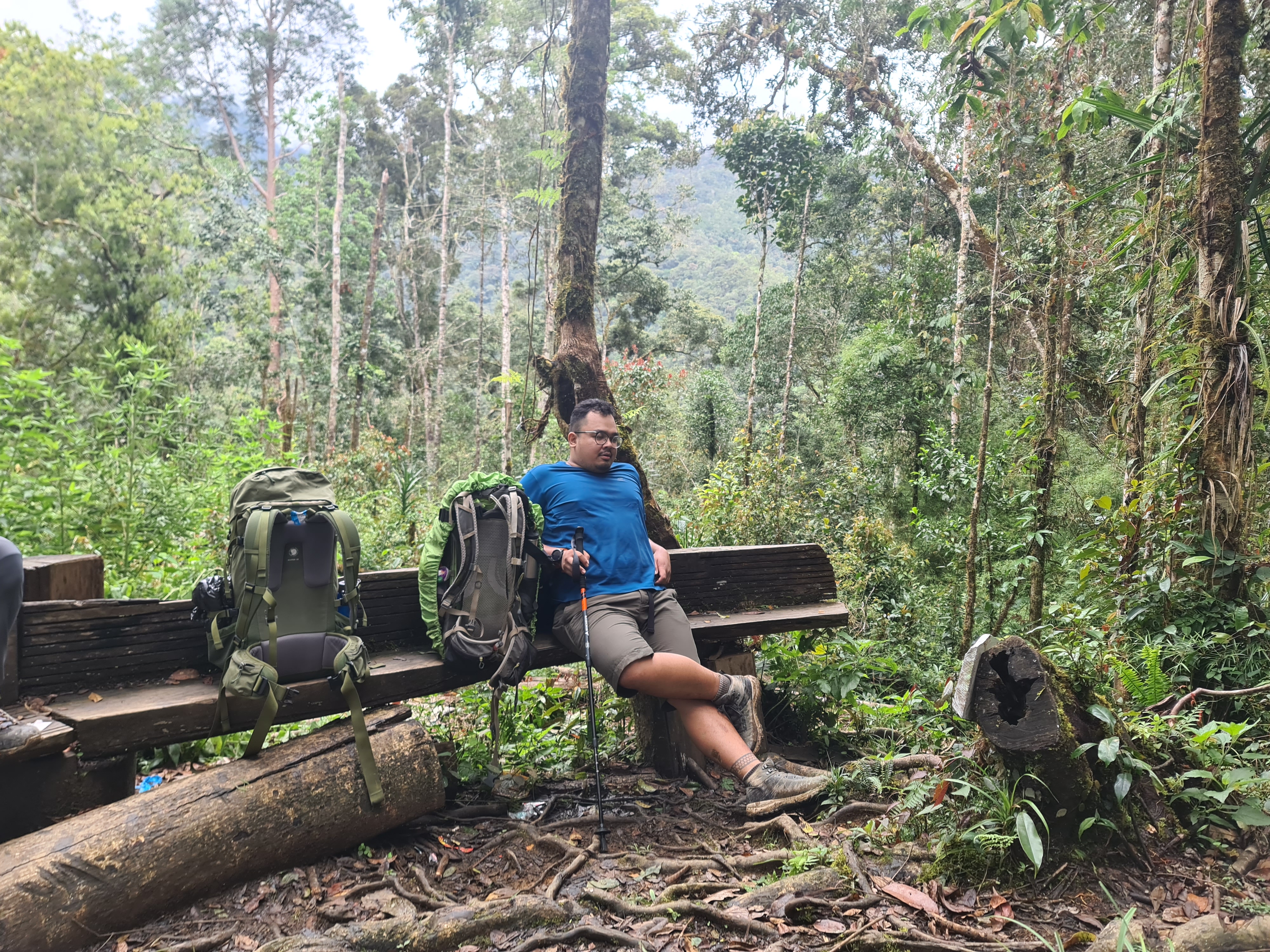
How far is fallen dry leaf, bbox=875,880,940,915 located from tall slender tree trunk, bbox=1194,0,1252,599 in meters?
2.38

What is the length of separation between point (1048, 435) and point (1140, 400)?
7.35ft

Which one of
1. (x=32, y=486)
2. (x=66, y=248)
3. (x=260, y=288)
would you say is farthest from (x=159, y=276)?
(x=32, y=486)

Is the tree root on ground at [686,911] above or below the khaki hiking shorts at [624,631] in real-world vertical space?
below

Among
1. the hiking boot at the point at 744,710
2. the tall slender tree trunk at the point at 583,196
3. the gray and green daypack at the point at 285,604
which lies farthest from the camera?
the tall slender tree trunk at the point at 583,196

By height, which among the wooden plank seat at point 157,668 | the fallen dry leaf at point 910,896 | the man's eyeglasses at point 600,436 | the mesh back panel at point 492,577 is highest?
the man's eyeglasses at point 600,436

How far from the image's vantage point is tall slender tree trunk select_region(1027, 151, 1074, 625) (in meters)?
6.05

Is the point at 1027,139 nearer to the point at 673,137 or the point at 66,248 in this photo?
the point at 66,248

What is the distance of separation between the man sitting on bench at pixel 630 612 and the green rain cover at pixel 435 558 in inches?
19.4

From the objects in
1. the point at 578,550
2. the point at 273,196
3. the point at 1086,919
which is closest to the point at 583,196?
the point at 578,550

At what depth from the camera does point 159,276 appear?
15.6m

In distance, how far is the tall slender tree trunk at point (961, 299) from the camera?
10602mm

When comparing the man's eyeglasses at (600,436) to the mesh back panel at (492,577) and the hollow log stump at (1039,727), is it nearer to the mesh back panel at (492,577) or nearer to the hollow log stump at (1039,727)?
the mesh back panel at (492,577)

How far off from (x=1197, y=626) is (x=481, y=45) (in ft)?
81.2

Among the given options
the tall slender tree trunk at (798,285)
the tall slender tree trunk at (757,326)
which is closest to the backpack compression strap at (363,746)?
the tall slender tree trunk at (757,326)
